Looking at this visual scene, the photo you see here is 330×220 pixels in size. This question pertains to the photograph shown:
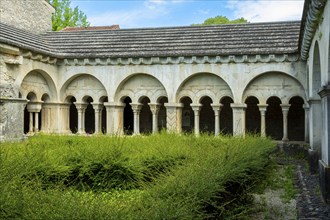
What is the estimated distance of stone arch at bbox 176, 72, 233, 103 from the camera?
1598 centimetres

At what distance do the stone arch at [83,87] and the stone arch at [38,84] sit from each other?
0.48 metres

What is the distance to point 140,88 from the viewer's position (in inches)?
663

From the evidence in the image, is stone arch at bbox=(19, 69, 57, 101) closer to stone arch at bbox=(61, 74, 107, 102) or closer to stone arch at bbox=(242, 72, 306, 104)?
stone arch at bbox=(61, 74, 107, 102)

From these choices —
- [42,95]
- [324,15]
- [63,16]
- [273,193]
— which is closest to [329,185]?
[273,193]

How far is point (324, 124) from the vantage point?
8547 mm

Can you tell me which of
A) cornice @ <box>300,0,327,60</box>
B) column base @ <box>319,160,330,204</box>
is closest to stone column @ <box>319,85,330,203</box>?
column base @ <box>319,160,330,204</box>

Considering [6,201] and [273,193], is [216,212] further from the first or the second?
[273,193]

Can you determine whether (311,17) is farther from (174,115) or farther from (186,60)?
(174,115)

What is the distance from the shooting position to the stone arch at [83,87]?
17156mm

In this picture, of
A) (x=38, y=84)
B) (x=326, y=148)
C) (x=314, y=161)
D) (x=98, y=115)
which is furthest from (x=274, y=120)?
(x=326, y=148)

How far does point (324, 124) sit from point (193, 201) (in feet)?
17.7

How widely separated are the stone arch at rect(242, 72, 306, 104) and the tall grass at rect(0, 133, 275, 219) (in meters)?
6.31

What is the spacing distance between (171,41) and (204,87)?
2.26 meters

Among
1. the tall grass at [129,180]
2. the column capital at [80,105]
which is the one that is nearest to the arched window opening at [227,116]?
the column capital at [80,105]
